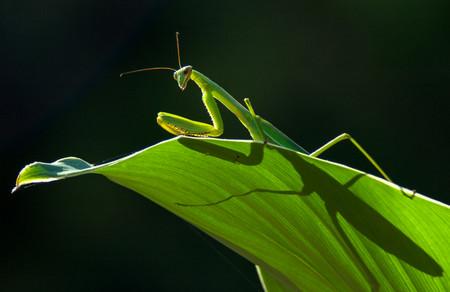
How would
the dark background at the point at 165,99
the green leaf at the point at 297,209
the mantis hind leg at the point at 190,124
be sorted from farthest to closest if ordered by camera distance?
the dark background at the point at 165,99, the mantis hind leg at the point at 190,124, the green leaf at the point at 297,209

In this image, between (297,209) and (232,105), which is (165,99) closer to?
(232,105)

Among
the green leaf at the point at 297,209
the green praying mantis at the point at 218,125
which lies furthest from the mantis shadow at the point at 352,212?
the green praying mantis at the point at 218,125

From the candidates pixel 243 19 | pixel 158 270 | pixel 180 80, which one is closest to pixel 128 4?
pixel 243 19

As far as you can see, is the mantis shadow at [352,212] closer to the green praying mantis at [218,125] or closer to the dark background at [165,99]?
the green praying mantis at [218,125]

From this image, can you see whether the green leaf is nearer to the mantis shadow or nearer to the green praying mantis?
the mantis shadow

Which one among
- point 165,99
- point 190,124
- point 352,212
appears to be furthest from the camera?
point 165,99

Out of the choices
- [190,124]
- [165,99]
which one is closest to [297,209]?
[190,124]

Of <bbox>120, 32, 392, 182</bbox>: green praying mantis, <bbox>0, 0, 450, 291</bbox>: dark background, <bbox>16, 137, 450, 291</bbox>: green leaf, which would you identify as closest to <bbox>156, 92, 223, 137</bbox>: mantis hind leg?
<bbox>120, 32, 392, 182</bbox>: green praying mantis

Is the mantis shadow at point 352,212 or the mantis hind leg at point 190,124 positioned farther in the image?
the mantis hind leg at point 190,124
